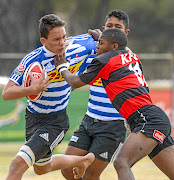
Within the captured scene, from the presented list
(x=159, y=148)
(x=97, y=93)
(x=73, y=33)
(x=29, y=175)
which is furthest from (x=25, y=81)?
(x=73, y=33)

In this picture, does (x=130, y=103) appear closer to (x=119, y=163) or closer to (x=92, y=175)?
(x=119, y=163)

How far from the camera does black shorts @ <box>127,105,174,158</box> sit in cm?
555

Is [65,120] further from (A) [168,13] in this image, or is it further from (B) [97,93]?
(A) [168,13]

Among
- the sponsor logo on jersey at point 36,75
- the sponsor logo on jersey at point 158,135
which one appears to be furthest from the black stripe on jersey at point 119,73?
the sponsor logo on jersey at point 36,75

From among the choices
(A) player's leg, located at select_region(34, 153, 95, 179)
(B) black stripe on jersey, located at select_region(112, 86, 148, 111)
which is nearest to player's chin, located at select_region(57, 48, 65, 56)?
(B) black stripe on jersey, located at select_region(112, 86, 148, 111)

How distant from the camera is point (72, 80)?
19.3 feet

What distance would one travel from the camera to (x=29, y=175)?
28.2ft

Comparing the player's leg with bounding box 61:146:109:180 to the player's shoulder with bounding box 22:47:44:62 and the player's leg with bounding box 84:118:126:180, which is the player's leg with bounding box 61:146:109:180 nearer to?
the player's leg with bounding box 84:118:126:180

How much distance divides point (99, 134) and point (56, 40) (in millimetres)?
1472

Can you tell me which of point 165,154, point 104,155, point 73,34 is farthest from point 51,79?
point 73,34

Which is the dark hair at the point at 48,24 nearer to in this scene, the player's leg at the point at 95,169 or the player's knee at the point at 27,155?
the player's knee at the point at 27,155

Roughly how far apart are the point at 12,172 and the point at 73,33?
70.9 ft

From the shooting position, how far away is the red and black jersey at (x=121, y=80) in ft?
18.6

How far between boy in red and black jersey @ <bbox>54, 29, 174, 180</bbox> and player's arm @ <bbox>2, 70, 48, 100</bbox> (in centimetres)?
30
